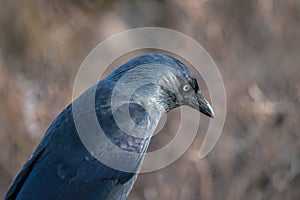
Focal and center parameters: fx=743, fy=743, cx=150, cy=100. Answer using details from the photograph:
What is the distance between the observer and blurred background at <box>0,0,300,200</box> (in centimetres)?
742

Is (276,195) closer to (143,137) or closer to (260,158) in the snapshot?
(260,158)

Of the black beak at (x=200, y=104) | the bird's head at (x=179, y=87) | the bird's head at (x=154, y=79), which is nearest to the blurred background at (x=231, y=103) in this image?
the black beak at (x=200, y=104)

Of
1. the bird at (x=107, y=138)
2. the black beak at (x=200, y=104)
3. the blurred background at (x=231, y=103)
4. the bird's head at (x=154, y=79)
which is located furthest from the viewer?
the blurred background at (x=231, y=103)

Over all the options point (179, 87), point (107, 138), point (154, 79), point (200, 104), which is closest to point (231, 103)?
point (200, 104)

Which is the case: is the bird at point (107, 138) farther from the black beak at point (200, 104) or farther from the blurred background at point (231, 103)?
the blurred background at point (231, 103)

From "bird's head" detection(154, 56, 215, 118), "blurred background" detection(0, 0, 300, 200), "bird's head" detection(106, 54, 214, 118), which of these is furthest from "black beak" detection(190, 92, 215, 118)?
"blurred background" detection(0, 0, 300, 200)

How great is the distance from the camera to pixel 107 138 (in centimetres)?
453

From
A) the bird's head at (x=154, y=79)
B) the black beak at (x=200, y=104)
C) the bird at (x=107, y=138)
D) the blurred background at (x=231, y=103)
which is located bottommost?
the bird at (x=107, y=138)

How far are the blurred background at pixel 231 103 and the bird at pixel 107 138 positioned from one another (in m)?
2.70

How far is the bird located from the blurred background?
270 centimetres

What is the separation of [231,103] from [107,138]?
11.0ft

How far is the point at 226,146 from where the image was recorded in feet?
25.3

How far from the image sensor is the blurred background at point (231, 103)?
7422mm

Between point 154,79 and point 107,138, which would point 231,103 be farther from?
point 107,138
